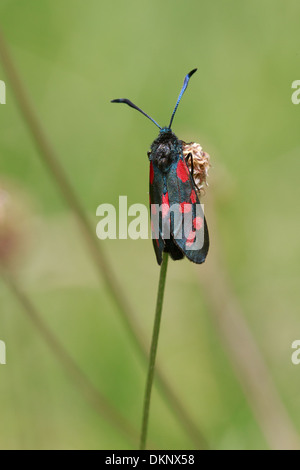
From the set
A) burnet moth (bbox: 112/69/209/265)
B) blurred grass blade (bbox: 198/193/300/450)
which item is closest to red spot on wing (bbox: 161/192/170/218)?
burnet moth (bbox: 112/69/209/265)

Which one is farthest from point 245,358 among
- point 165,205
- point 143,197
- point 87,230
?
point 143,197

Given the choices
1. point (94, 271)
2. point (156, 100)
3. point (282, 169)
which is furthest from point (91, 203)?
point (282, 169)

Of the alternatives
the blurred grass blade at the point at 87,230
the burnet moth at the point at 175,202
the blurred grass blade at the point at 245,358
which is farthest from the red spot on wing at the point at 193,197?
the blurred grass blade at the point at 245,358

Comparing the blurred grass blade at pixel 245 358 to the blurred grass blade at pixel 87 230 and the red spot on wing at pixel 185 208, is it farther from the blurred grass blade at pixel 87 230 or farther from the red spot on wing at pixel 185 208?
the red spot on wing at pixel 185 208

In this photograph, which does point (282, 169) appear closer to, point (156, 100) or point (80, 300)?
point (156, 100)

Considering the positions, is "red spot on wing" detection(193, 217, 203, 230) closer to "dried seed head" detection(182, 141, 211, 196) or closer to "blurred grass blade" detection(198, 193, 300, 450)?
"dried seed head" detection(182, 141, 211, 196)
